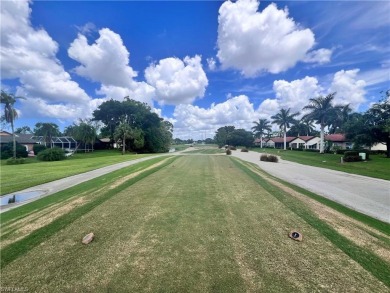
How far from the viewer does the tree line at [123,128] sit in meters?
51.7

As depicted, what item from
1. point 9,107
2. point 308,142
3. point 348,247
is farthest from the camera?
point 308,142

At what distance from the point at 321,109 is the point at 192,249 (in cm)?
4823

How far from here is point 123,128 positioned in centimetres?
5147

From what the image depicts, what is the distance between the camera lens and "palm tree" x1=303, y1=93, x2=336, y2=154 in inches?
1717

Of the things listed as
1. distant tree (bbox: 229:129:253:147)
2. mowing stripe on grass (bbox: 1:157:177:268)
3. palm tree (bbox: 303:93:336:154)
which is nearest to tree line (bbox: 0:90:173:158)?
distant tree (bbox: 229:129:253:147)

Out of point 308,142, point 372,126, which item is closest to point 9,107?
point 372,126

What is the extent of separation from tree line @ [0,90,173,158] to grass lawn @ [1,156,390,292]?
154 ft

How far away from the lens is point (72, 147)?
65188 mm

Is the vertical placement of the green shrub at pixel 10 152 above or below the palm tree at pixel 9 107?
below

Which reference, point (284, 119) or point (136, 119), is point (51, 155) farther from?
point (284, 119)

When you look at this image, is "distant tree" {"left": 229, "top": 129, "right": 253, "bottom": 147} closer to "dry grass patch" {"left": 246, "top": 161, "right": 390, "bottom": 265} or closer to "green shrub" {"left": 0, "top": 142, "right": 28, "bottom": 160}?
"green shrub" {"left": 0, "top": 142, "right": 28, "bottom": 160}

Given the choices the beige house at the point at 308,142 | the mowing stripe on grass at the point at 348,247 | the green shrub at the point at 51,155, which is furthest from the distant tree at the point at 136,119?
the mowing stripe on grass at the point at 348,247

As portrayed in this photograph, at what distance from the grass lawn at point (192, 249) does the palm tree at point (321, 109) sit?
4315 cm

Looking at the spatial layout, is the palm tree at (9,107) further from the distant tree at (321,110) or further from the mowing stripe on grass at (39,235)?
the distant tree at (321,110)
